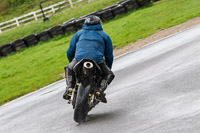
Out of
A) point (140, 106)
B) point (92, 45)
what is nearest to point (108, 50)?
point (92, 45)

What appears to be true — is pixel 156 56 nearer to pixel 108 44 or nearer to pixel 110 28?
pixel 108 44

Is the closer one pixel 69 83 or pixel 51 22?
pixel 69 83

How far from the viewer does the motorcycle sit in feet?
23.1

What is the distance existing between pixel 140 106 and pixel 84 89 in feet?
3.28

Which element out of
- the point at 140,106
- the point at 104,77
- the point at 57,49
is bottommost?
the point at 57,49

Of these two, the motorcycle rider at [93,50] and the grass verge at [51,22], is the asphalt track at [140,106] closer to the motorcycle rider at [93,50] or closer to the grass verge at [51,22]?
the motorcycle rider at [93,50]

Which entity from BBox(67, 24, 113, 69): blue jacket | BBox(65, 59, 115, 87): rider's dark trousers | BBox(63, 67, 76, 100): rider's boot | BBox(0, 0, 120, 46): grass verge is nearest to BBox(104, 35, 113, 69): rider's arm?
BBox(67, 24, 113, 69): blue jacket

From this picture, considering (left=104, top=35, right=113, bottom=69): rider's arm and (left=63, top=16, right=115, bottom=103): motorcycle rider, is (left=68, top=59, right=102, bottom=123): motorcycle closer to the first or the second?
(left=63, top=16, right=115, bottom=103): motorcycle rider

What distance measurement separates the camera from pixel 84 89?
7.12m

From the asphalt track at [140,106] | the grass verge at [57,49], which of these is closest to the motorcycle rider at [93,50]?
the asphalt track at [140,106]

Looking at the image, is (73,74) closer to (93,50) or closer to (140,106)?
(93,50)

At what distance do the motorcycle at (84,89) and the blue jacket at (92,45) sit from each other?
0.27 m

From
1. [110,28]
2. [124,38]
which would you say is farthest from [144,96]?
[110,28]

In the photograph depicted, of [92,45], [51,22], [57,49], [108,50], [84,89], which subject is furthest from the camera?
[51,22]
